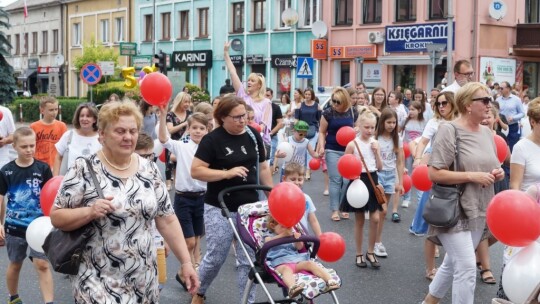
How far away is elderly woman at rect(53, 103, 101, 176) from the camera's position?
784cm

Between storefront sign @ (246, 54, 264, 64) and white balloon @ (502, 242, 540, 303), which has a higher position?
storefront sign @ (246, 54, 264, 64)

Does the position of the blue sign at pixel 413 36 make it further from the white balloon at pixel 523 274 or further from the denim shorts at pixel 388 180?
the white balloon at pixel 523 274

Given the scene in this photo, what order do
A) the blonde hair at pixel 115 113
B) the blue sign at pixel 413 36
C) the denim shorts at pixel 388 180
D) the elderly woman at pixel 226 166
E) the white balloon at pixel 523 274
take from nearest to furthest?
the blonde hair at pixel 115 113 < the white balloon at pixel 523 274 < the elderly woman at pixel 226 166 < the denim shorts at pixel 388 180 < the blue sign at pixel 413 36

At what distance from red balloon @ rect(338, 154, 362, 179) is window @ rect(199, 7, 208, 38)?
35.1 metres

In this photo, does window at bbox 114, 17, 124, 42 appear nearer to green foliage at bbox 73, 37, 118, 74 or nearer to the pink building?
green foliage at bbox 73, 37, 118, 74

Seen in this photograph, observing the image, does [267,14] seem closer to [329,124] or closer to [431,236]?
[329,124]

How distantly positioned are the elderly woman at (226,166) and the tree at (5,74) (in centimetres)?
3016

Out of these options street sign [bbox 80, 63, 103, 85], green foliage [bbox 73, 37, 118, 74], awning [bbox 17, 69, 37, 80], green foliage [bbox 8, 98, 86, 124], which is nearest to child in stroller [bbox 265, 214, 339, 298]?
street sign [bbox 80, 63, 103, 85]

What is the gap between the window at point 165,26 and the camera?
46844 mm

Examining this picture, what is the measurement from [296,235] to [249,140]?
3.64 feet

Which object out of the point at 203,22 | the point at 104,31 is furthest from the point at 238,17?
the point at 104,31

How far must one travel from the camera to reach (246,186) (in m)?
6.27

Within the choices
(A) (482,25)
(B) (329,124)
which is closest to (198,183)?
(B) (329,124)

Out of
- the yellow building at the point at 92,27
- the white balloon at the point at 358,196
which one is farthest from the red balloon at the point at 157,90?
the yellow building at the point at 92,27
